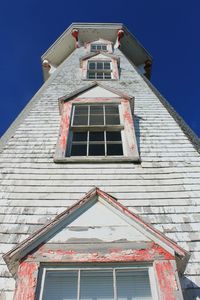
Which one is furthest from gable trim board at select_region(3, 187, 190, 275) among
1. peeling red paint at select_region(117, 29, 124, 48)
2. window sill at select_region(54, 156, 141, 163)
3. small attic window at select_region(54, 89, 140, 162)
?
peeling red paint at select_region(117, 29, 124, 48)

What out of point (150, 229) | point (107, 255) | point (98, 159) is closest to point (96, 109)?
point (98, 159)

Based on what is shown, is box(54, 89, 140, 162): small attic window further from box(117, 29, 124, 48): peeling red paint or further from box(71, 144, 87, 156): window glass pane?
box(117, 29, 124, 48): peeling red paint

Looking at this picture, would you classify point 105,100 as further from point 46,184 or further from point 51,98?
point 46,184

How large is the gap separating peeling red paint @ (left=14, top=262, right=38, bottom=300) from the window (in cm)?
10

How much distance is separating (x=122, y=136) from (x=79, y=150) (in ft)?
3.24

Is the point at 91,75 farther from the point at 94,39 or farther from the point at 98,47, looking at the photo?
the point at 94,39

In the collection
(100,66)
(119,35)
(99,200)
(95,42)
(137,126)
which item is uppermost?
(119,35)

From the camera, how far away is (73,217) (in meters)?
4.30

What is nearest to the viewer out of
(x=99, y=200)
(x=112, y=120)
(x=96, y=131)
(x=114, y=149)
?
(x=99, y=200)

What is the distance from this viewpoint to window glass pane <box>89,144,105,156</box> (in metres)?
6.64

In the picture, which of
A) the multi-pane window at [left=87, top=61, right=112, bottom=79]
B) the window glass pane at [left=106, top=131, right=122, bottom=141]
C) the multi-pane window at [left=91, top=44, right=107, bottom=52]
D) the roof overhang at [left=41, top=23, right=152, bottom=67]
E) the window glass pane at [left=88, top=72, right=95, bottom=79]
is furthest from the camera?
the roof overhang at [left=41, top=23, right=152, bottom=67]

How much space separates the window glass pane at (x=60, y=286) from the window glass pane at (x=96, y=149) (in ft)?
10.6

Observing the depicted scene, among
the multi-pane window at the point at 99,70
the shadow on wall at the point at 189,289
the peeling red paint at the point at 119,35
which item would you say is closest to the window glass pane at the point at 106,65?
the multi-pane window at the point at 99,70

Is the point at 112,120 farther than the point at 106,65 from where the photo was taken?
No
